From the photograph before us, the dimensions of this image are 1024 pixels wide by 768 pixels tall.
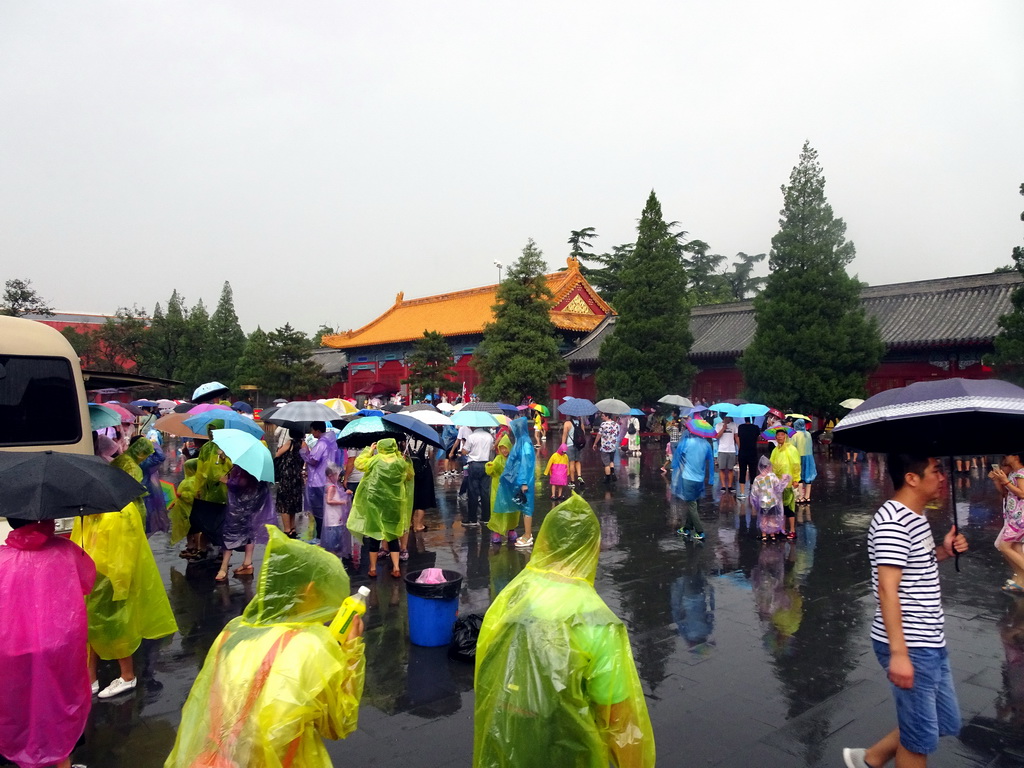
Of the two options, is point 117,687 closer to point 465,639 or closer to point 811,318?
point 465,639

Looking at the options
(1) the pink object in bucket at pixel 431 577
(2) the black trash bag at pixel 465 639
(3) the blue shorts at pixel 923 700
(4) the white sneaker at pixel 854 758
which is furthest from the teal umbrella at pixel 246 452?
(3) the blue shorts at pixel 923 700

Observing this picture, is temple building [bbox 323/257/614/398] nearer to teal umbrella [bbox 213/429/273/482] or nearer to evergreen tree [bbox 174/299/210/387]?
evergreen tree [bbox 174/299/210/387]

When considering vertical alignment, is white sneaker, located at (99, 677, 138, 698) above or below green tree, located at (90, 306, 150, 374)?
below

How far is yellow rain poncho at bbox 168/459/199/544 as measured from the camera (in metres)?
7.38

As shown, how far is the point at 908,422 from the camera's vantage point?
3.18 m

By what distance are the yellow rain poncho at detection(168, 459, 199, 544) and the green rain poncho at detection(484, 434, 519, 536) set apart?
3.30 meters

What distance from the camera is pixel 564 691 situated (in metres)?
2.36

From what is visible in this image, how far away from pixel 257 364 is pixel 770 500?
96.4 feet

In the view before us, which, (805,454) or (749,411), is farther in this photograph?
(805,454)

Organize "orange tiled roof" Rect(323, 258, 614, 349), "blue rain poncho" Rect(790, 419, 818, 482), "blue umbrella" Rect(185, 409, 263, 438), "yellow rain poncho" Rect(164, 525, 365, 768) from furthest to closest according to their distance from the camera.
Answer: "orange tiled roof" Rect(323, 258, 614, 349), "blue rain poncho" Rect(790, 419, 818, 482), "blue umbrella" Rect(185, 409, 263, 438), "yellow rain poncho" Rect(164, 525, 365, 768)

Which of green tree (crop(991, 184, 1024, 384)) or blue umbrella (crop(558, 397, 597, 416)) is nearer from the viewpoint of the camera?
green tree (crop(991, 184, 1024, 384))

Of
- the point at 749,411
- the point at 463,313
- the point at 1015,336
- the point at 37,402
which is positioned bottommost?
the point at 749,411

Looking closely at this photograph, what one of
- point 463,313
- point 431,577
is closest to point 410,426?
point 431,577

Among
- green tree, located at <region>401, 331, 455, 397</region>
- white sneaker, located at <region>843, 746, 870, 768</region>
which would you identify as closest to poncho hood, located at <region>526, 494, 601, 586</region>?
white sneaker, located at <region>843, 746, 870, 768</region>
